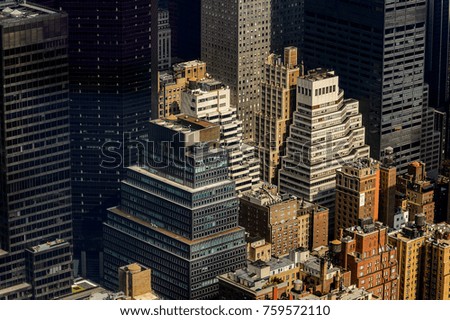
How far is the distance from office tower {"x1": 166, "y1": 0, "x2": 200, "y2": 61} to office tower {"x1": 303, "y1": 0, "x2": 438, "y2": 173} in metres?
14.3

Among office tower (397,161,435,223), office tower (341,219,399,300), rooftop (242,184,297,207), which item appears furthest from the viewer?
office tower (397,161,435,223)

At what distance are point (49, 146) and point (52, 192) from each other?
3.59 m

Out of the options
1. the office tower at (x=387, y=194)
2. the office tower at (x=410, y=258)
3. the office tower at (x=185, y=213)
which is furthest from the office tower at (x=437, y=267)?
the office tower at (x=185, y=213)

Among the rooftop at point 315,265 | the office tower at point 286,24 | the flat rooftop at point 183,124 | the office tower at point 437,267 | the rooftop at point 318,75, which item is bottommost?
the office tower at point 437,267

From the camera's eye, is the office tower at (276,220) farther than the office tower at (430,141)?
No

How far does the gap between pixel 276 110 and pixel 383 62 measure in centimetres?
1090

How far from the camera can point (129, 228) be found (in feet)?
264

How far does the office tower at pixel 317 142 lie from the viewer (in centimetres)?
9431

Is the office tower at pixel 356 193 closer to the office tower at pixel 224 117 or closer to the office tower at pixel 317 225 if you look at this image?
the office tower at pixel 317 225

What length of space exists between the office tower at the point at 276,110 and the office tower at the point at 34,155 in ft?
100

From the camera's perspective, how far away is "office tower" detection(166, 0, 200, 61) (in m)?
114

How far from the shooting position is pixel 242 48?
4011 inches

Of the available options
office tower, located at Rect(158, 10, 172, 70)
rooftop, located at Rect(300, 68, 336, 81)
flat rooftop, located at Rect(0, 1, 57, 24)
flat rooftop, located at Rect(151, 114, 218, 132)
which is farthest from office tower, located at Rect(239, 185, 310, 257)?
office tower, located at Rect(158, 10, 172, 70)

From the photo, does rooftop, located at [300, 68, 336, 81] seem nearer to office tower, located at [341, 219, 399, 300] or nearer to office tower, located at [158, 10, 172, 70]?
office tower, located at [158, 10, 172, 70]
